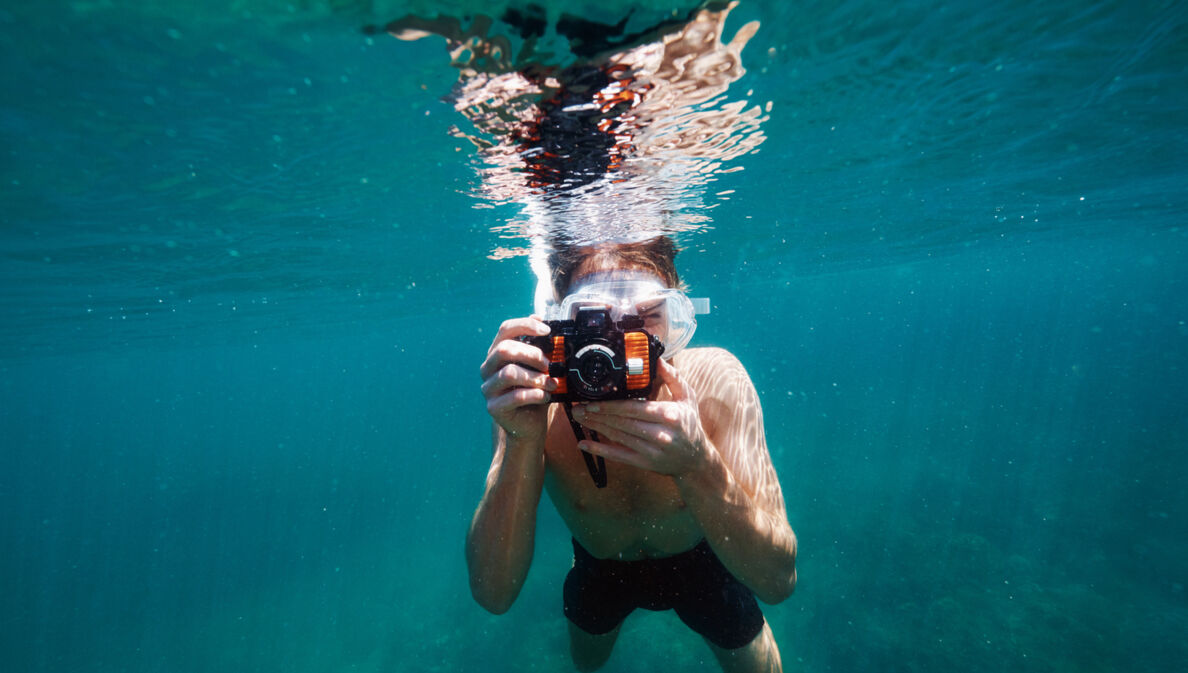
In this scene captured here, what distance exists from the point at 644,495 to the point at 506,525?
107 centimetres

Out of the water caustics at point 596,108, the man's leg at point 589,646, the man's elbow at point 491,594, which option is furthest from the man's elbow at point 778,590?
the water caustics at point 596,108


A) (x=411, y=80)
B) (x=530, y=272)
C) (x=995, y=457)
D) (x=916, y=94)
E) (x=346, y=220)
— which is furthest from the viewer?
(x=995, y=457)

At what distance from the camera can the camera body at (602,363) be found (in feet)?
6.74

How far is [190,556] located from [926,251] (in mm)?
43748

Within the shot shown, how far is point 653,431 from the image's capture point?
212 cm

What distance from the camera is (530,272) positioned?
55.8 feet

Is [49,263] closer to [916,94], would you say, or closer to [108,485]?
[916,94]

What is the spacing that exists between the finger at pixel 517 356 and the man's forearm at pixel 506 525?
55cm

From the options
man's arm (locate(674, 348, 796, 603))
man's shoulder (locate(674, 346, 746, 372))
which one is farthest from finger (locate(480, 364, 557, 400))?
man's shoulder (locate(674, 346, 746, 372))

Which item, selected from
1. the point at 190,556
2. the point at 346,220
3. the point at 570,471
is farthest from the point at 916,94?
the point at 190,556

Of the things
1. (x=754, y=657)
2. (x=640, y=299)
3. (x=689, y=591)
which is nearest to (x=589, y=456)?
(x=640, y=299)

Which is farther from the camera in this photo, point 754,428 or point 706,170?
point 706,170

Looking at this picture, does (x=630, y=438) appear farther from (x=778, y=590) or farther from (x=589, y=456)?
(x=778, y=590)

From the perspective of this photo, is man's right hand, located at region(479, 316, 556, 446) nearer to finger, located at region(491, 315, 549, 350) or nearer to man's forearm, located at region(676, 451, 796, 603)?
finger, located at region(491, 315, 549, 350)
